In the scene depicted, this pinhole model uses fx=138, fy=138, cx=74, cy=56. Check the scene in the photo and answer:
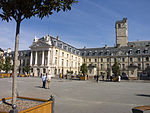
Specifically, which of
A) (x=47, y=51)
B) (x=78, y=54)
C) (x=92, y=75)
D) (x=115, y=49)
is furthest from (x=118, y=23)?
(x=92, y=75)

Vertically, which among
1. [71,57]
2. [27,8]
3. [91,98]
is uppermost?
[71,57]

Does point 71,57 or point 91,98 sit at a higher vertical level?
point 71,57

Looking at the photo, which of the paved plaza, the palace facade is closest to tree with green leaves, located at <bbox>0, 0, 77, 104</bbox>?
the paved plaza

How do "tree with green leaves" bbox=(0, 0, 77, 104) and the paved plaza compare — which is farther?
the paved plaza

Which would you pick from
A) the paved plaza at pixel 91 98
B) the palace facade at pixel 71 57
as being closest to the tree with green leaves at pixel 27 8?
the paved plaza at pixel 91 98

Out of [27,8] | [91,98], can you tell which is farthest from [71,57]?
[27,8]

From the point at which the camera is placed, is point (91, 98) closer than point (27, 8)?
No

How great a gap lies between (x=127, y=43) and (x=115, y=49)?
17832 millimetres

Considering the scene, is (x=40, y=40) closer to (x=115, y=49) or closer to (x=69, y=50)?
(x=69, y=50)

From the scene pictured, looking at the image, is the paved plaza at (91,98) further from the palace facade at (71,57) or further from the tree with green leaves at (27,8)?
the palace facade at (71,57)

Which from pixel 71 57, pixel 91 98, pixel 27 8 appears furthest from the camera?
pixel 71 57

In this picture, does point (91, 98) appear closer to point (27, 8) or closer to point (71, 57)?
point (27, 8)

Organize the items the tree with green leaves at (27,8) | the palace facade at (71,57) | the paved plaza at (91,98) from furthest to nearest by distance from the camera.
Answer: the palace facade at (71,57)
the paved plaza at (91,98)
the tree with green leaves at (27,8)

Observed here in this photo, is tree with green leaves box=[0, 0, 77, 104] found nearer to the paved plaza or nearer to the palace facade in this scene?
the paved plaza
